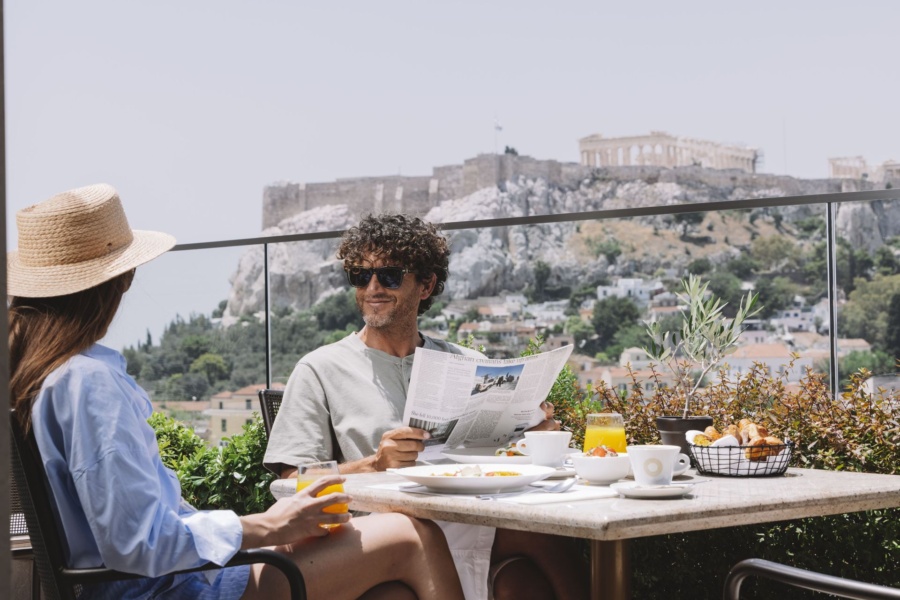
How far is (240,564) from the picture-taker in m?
1.58

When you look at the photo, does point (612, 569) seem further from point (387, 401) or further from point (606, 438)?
point (387, 401)

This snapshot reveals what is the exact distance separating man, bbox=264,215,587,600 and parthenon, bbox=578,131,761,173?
122ft

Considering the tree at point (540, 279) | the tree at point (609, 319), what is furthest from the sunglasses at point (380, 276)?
the tree at point (540, 279)

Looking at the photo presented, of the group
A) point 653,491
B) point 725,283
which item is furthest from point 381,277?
point 725,283

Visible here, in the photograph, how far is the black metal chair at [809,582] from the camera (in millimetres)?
1311

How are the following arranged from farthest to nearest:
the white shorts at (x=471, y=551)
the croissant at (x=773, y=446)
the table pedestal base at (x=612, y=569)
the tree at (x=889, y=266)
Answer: the tree at (x=889, y=266)
the white shorts at (x=471, y=551)
the croissant at (x=773, y=446)
the table pedestal base at (x=612, y=569)

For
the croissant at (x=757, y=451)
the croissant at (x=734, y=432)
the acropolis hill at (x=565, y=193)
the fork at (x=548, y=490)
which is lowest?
A: the fork at (x=548, y=490)

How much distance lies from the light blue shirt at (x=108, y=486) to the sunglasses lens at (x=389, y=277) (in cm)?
109

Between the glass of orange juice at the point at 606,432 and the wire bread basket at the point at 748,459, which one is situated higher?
the glass of orange juice at the point at 606,432

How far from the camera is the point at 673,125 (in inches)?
1624

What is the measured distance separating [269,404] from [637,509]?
137 centimetres

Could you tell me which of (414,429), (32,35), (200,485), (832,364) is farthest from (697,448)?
(32,35)

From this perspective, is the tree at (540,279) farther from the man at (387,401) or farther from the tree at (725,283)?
the man at (387,401)

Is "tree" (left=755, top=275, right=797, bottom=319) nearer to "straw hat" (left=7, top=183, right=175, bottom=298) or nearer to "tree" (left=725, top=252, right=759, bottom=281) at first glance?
"tree" (left=725, top=252, right=759, bottom=281)
